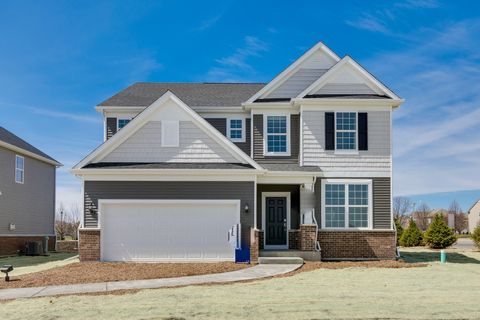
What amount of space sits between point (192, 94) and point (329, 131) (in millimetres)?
6834

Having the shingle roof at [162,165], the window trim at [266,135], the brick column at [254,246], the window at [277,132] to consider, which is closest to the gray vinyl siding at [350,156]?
the window trim at [266,135]

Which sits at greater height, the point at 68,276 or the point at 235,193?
the point at 235,193

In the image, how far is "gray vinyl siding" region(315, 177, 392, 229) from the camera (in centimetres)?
1947

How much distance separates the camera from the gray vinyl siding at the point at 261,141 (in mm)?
20609

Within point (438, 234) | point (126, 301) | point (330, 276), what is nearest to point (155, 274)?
point (126, 301)

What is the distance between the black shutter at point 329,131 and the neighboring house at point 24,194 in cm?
1515

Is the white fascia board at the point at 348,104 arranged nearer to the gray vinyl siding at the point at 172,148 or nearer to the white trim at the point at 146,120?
the white trim at the point at 146,120

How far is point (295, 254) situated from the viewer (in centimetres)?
1825

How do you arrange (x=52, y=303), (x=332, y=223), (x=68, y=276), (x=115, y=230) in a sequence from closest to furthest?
(x=52, y=303), (x=68, y=276), (x=115, y=230), (x=332, y=223)

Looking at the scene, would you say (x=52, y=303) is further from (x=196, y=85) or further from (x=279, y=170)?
(x=196, y=85)

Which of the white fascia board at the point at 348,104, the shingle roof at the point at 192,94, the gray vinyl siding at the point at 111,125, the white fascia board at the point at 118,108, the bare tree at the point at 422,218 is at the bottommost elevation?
the bare tree at the point at 422,218

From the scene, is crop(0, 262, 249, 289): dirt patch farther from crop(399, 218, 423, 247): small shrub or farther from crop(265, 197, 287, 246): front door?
crop(399, 218, 423, 247): small shrub

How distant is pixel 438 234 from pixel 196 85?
1541 centimetres

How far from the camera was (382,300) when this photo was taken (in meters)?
10.6
